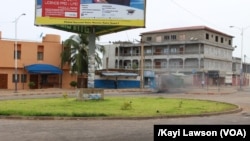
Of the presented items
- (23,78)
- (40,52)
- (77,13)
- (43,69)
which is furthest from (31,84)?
(77,13)

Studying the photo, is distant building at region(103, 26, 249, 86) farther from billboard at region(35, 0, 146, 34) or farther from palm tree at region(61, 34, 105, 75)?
billboard at region(35, 0, 146, 34)

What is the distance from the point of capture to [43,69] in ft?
174

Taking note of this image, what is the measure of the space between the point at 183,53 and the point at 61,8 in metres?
60.0

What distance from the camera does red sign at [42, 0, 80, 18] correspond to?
1088 inches

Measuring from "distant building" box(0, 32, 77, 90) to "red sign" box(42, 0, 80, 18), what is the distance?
23.7 meters

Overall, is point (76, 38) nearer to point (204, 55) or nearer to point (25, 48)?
point (25, 48)

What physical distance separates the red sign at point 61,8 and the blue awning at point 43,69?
25.5 m

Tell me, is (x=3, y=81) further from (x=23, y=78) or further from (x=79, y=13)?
(x=79, y=13)

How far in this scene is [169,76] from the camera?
173 ft

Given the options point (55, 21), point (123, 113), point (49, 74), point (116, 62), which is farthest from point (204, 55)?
point (123, 113)

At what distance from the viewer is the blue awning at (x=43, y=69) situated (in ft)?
171

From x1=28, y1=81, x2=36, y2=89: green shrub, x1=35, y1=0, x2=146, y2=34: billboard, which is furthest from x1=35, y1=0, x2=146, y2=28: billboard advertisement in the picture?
x1=28, y1=81, x2=36, y2=89: green shrub

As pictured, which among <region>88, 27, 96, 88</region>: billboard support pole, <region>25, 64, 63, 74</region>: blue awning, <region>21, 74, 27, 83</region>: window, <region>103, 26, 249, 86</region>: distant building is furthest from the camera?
<region>103, 26, 249, 86</region>: distant building

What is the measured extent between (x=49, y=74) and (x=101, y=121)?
132 ft
